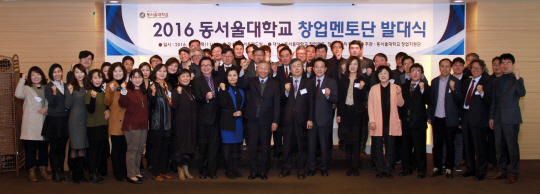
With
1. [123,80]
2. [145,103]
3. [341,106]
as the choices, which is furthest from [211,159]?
[341,106]

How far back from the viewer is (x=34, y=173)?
488 cm

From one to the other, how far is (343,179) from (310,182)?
454 millimetres

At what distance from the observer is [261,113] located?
4.79 m

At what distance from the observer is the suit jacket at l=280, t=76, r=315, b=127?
4.86 m

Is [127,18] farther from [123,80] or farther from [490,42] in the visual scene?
[490,42]

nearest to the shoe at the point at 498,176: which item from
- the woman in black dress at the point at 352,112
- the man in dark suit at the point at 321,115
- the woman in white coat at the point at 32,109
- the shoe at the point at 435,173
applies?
the shoe at the point at 435,173

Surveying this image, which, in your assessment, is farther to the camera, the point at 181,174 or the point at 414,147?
the point at 414,147

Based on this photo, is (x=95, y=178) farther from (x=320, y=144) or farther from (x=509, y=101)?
(x=509, y=101)

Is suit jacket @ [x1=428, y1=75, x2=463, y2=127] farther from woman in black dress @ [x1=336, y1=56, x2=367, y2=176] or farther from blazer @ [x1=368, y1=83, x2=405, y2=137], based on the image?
woman in black dress @ [x1=336, y1=56, x2=367, y2=176]

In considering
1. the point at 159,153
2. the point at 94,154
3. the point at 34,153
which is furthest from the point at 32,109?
the point at 159,153

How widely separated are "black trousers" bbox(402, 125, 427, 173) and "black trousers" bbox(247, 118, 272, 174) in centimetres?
177

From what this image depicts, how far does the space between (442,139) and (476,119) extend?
0.48m

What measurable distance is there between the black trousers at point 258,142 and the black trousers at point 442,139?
217 centimetres

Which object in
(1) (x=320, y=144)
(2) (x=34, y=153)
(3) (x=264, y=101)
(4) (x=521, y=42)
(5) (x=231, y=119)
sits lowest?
(2) (x=34, y=153)
